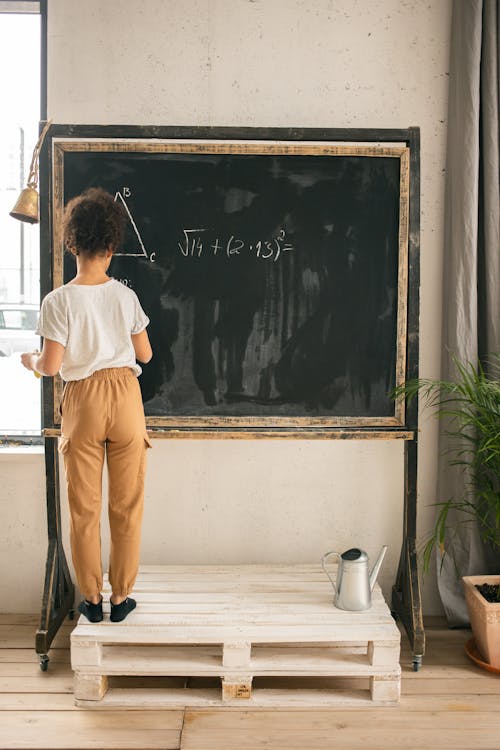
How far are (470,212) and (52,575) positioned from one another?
6.67 ft

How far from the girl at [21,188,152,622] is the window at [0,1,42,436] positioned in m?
0.69

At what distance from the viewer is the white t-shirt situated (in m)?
2.03

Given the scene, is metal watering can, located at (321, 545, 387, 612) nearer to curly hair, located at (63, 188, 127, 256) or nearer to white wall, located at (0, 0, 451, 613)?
white wall, located at (0, 0, 451, 613)

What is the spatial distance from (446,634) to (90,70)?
259cm

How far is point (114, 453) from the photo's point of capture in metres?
2.10

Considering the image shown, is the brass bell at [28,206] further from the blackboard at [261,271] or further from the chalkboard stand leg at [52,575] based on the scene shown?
the chalkboard stand leg at [52,575]

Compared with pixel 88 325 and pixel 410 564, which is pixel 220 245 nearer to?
pixel 88 325

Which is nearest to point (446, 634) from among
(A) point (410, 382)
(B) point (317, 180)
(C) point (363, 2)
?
(A) point (410, 382)

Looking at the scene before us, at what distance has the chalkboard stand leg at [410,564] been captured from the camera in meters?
2.28

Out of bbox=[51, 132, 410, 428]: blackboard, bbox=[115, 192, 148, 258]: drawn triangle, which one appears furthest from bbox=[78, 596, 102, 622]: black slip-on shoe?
bbox=[115, 192, 148, 258]: drawn triangle

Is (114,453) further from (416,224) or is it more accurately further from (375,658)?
(416,224)

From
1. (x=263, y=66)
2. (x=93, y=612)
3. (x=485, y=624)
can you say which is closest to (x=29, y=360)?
(x=93, y=612)

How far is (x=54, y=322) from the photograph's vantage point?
2.02 m

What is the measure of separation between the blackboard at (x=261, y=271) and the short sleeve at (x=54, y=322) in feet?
0.90
